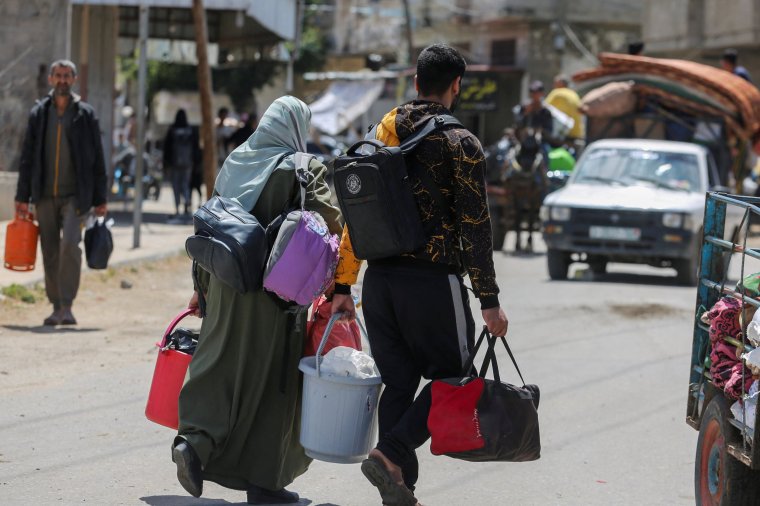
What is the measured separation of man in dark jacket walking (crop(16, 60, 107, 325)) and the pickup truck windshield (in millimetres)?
7833

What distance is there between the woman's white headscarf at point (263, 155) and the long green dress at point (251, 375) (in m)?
0.05

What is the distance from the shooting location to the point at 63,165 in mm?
10227

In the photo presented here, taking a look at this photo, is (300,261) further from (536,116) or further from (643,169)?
(536,116)

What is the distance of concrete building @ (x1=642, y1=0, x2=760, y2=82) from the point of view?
31.6 meters

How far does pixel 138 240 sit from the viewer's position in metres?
16.6

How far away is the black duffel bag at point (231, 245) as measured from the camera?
525cm

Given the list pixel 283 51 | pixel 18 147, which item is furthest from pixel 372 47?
pixel 18 147

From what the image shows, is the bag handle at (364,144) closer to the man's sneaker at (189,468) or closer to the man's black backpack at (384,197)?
the man's black backpack at (384,197)

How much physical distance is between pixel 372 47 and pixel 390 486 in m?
52.5

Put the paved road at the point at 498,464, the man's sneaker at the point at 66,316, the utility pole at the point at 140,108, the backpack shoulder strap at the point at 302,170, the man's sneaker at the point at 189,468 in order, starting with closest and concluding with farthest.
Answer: the man's sneaker at the point at 189,468
the backpack shoulder strap at the point at 302,170
the paved road at the point at 498,464
the man's sneaker at the point at 66,316
the utility pole at the point at 140,108

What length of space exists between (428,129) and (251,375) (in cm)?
125

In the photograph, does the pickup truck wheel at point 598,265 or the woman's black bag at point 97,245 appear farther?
the pickup truck wheel at point 598,265

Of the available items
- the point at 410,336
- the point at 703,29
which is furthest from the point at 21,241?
the point at 703,29

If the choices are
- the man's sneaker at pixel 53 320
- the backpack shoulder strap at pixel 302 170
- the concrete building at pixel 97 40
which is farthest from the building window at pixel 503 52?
the backpack shoulder strap at pixel 302 170
